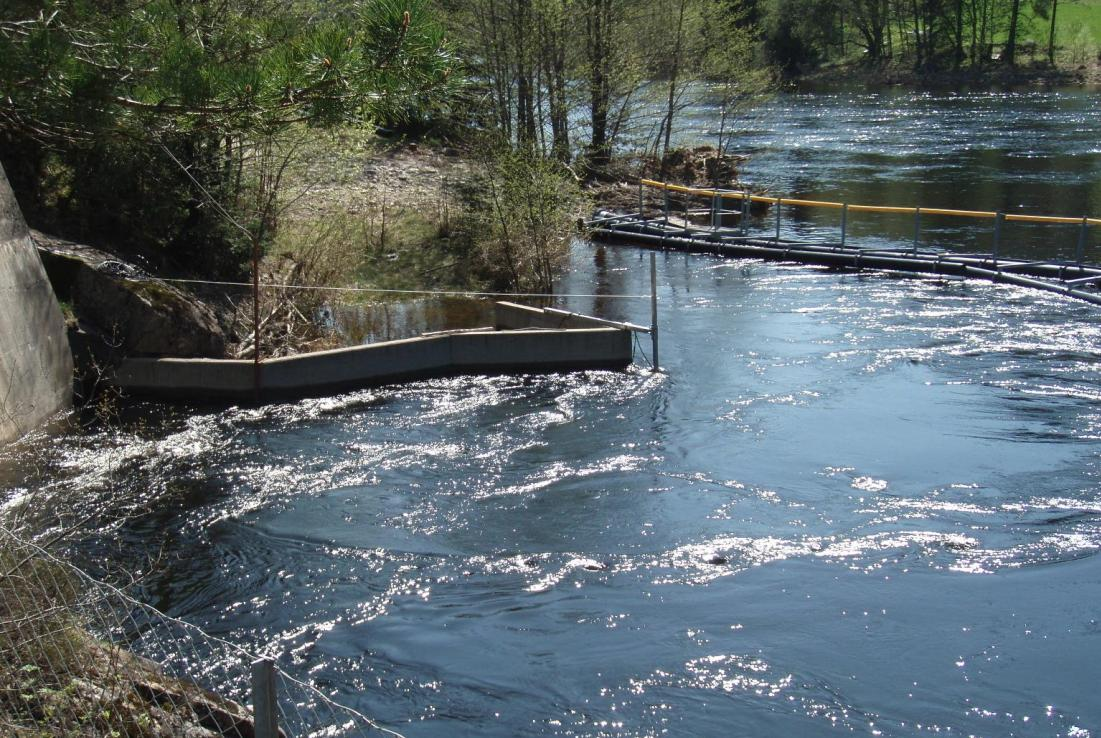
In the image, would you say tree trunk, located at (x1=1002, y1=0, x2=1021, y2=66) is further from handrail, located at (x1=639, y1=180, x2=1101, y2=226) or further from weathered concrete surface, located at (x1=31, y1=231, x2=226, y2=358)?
weathered concrete surface, located at (x1=31, y1=231, x2=226, y2=358)

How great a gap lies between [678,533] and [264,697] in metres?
7.23

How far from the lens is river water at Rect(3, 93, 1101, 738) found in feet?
26.6

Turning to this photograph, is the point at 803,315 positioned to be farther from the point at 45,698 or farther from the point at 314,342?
the point at 45,698

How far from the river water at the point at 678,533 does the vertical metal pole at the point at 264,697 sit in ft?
12.3

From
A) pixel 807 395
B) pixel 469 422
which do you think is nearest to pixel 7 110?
pixel 469 422

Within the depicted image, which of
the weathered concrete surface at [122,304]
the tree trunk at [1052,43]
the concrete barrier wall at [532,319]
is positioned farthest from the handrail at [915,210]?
the tree trunk at [1052,43]

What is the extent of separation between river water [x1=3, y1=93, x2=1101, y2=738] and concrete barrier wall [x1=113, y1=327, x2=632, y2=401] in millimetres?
393

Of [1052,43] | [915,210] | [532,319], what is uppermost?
[1052,43]

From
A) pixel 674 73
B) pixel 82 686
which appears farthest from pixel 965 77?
pixel 82 686

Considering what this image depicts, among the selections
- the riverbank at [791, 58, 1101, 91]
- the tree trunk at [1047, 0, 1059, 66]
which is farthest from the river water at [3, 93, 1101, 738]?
the tree trunk at [1047, 0, 1059, 66]

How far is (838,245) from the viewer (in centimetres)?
2462

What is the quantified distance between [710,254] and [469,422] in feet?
42.1

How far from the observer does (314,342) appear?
1672 cm

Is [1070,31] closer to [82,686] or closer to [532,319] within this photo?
[532,319]
